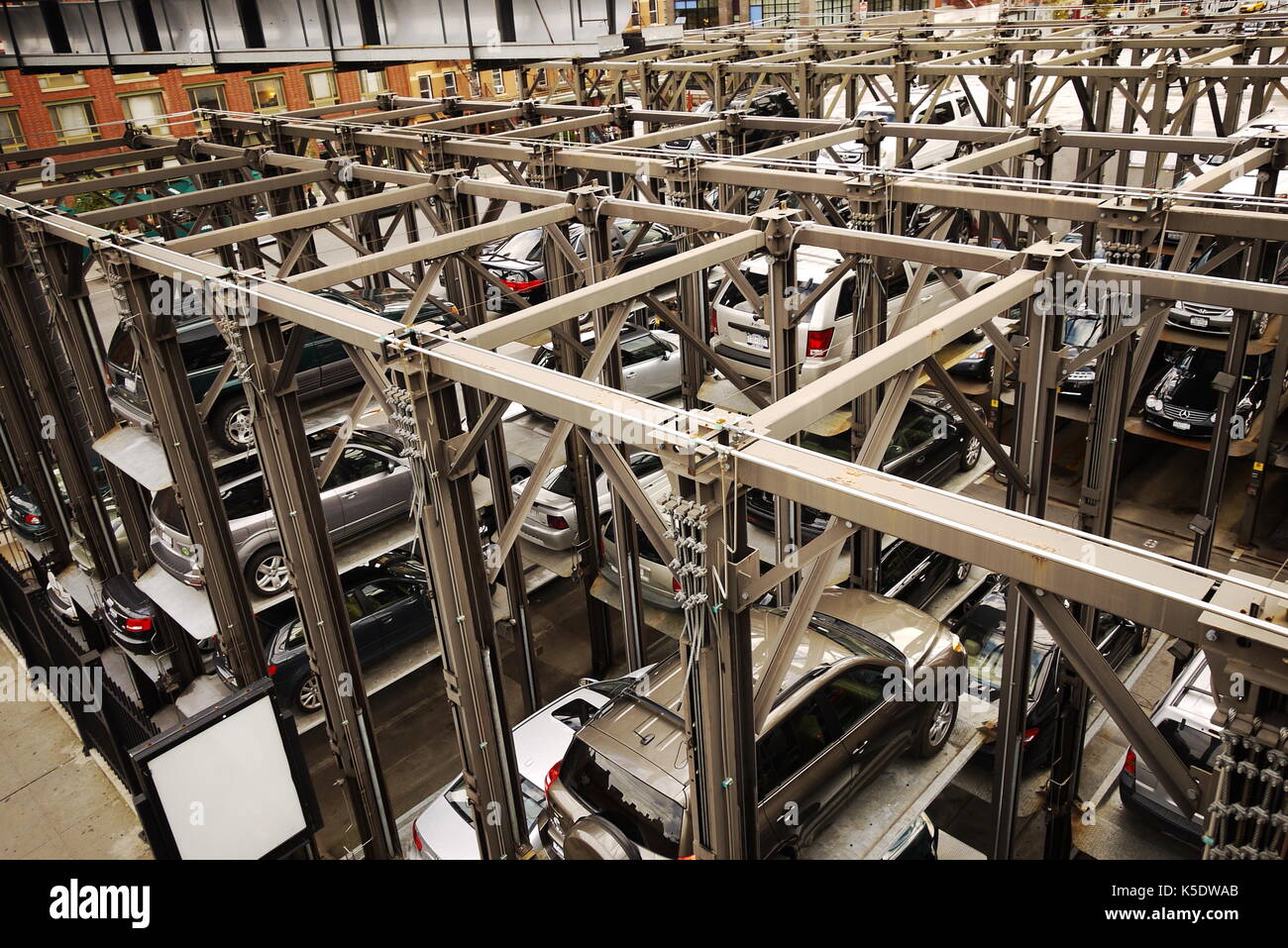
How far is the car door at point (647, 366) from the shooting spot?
1258cm

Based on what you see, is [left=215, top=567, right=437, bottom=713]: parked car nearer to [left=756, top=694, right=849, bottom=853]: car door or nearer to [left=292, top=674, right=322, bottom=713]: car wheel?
[left=292, top=674, right=322, bottom=713]: car wheel

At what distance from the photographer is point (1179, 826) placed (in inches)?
287

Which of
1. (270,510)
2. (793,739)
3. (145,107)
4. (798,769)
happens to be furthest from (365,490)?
(145,107)

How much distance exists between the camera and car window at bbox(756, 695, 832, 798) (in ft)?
18.9

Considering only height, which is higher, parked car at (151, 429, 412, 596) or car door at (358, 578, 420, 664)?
parked car at (151, 429, 412, 596)

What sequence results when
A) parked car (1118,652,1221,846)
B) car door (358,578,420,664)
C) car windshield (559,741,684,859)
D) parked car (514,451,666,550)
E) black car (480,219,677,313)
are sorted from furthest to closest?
black car (480,219,677,313)
parked car (514,451,666,550)
car door (358,578,420,664)
parked car (1118,652,1221,846)
car windshield (559,741,684,859)

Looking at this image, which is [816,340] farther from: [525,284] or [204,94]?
[204,94]

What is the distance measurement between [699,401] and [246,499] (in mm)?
4669

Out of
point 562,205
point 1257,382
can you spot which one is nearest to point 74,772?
point 562,205

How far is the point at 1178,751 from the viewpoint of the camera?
7648 mm

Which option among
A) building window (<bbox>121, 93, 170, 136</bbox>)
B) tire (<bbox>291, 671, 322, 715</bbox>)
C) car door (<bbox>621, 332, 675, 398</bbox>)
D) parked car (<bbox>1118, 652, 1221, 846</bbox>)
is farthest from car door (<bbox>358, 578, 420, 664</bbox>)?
building window (<bbox>121, 93, 170, 136</bbox>)

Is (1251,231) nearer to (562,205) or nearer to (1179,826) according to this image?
(1179,826)

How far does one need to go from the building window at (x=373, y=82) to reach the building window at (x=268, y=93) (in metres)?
3.25

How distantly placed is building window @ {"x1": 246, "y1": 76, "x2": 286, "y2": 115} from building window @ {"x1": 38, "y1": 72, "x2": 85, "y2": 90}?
5.54 m
